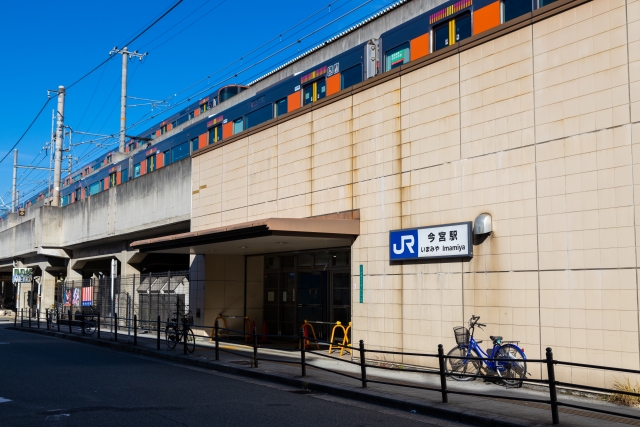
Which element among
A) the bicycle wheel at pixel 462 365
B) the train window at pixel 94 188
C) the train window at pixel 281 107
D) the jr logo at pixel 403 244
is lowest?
the bicycle wheel at pixel 462 365

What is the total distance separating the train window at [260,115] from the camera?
22141 millimetres

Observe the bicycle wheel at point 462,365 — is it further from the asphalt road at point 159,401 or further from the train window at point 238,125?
the train window at point 238,125

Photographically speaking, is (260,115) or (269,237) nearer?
(269,237)

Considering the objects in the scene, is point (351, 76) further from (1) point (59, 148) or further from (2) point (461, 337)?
(1) point (59, 148)

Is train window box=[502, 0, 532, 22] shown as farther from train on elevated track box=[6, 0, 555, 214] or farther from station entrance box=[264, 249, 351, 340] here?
station entrance box=[264, 249, 351, 340]

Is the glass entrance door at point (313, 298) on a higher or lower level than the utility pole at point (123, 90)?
lower

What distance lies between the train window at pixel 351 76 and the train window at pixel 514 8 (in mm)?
4824

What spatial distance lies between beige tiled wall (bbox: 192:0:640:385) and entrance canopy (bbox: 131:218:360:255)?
0.73m

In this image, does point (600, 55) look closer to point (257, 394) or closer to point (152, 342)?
point (257, 394)

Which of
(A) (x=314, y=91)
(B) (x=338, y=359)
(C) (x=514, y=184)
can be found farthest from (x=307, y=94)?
(B) (x=338, y=359)

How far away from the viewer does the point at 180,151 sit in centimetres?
2911

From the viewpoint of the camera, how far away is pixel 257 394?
1187cm

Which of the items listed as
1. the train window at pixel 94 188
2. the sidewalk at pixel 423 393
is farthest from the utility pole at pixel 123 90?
the sidewalk at pixel 423 393

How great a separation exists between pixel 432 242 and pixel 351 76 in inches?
237
